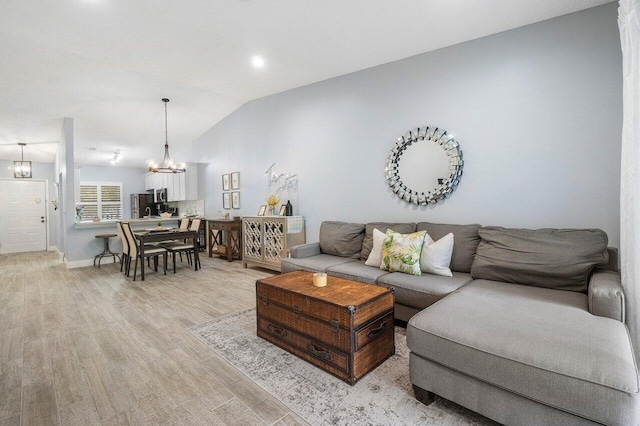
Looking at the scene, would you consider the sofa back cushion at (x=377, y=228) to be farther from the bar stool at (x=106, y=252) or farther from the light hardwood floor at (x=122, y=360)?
the bar stool at (x=106, y=252)

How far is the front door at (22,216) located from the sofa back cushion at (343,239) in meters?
8.72

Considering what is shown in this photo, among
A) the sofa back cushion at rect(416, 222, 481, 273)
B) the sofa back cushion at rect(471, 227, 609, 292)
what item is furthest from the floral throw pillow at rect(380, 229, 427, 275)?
the sofa back cushion at rect(471, 227, 609, 292)

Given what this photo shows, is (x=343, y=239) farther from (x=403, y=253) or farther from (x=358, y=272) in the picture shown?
(x=403, y=253)

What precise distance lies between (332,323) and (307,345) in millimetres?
343

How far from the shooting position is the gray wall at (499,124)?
8.23 ft

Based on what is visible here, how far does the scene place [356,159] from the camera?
4094 millimetres

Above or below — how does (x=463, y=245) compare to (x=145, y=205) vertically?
below

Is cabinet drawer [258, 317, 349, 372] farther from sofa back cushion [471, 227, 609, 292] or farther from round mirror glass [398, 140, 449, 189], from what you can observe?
round mirror glass [398, 140, 449, 189]

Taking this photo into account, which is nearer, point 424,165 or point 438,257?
point 438,257

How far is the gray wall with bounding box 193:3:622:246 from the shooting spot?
2.51 m

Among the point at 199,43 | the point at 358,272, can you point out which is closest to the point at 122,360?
the point at 358,272

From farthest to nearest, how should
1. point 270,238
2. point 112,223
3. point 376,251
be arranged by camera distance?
point 112,223 < point 270,238 < point 376,251

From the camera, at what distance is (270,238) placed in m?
4.75

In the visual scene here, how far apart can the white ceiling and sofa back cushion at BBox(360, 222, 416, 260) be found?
201cm
